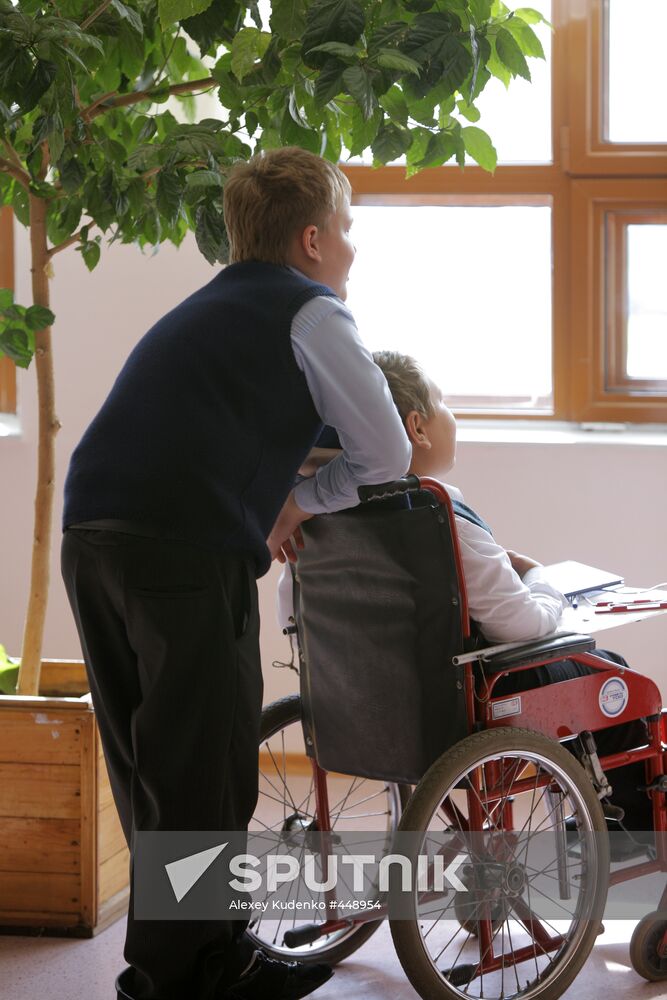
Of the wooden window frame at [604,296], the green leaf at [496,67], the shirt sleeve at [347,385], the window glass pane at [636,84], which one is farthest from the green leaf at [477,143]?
the window glass pane at [636,84]

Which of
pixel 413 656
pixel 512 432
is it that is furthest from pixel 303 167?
pixel 512 432

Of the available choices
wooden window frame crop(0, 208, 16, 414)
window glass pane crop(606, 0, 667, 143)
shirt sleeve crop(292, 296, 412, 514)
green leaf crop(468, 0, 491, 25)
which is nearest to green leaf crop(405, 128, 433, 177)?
green leaf crop(468, 0, 491, 25)

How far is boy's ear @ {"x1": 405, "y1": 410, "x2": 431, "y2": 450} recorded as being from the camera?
1758mm

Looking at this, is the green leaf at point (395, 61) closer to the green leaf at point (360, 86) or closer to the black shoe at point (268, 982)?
the green leaf at point (360, 86)

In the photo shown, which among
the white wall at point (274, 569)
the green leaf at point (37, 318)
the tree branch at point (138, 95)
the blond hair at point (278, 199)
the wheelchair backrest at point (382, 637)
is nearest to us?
the blond hair at point (278, 199)

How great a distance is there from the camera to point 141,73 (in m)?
2.00

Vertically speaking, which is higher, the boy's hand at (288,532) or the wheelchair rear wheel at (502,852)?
the boy's hand at (288,532)

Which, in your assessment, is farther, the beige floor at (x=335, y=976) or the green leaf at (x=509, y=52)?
the beige floor at (x=335, y=976)

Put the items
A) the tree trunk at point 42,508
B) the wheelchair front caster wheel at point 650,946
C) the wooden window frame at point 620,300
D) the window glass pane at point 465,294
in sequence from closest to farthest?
1. the wheelchair front caster wheel at point 650,946
2. the tree trunk at point 42,508
3. the wooden window frame at point 620,300
4. the window glass pane at point 465,294

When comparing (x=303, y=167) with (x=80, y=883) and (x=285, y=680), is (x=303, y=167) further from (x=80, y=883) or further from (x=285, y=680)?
(x=285, y=680)

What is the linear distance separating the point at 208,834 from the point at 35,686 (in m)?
0.85

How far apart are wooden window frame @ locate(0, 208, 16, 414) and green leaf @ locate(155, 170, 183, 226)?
1.58 metres

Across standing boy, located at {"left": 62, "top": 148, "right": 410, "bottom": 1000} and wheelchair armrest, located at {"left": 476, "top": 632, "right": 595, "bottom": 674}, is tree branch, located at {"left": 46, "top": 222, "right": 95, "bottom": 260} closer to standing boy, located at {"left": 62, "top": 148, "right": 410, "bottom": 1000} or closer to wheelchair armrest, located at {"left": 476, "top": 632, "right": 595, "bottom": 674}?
standing boy, located at {"left": 62, "top": 148, "right": 410, "bottom": 1000}

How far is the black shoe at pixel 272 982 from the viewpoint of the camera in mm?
1573
